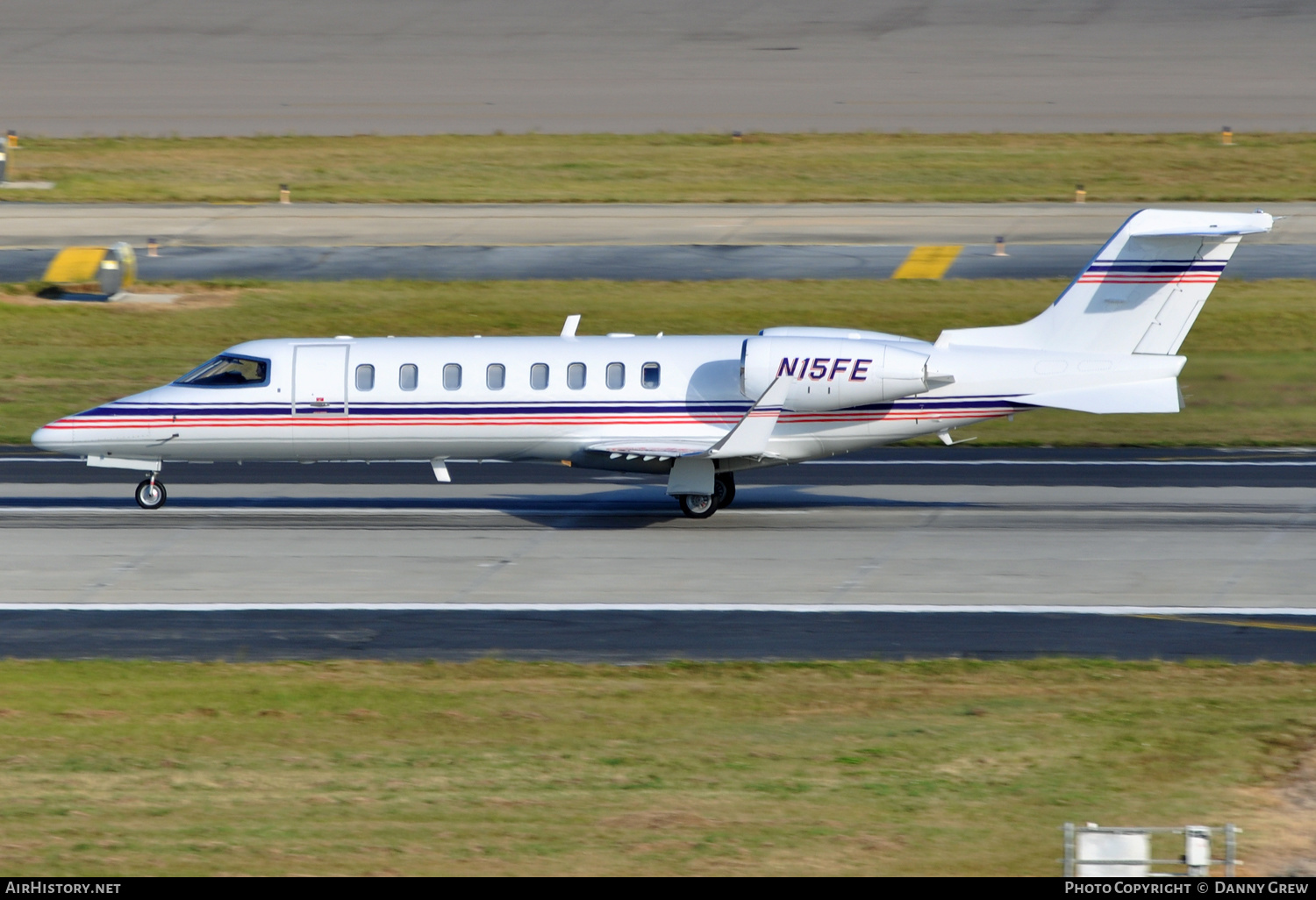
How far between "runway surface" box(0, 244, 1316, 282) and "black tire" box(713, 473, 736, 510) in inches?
700

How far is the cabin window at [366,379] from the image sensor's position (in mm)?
26297

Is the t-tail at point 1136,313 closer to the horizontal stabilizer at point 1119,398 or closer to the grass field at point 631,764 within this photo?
the horizontal stabilizer at point 1119,398

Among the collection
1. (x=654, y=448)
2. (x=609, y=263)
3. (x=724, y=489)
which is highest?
(x=609, y=263)

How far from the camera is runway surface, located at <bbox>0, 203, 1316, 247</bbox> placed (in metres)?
49.0

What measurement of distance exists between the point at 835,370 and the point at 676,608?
5.62 m

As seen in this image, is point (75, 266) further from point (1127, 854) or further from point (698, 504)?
point (1127, 854)

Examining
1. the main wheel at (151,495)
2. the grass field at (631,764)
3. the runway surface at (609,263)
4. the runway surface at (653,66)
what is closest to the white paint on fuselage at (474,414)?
the main wheel at (151,495)

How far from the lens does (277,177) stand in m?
57.7

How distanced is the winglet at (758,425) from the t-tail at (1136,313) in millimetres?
2811

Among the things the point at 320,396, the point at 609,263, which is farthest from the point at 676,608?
the point at 609,263

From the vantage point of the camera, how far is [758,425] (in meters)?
24.9

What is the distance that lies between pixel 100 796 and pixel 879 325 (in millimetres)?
29127

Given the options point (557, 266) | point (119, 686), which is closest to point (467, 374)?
point (119, 686)
